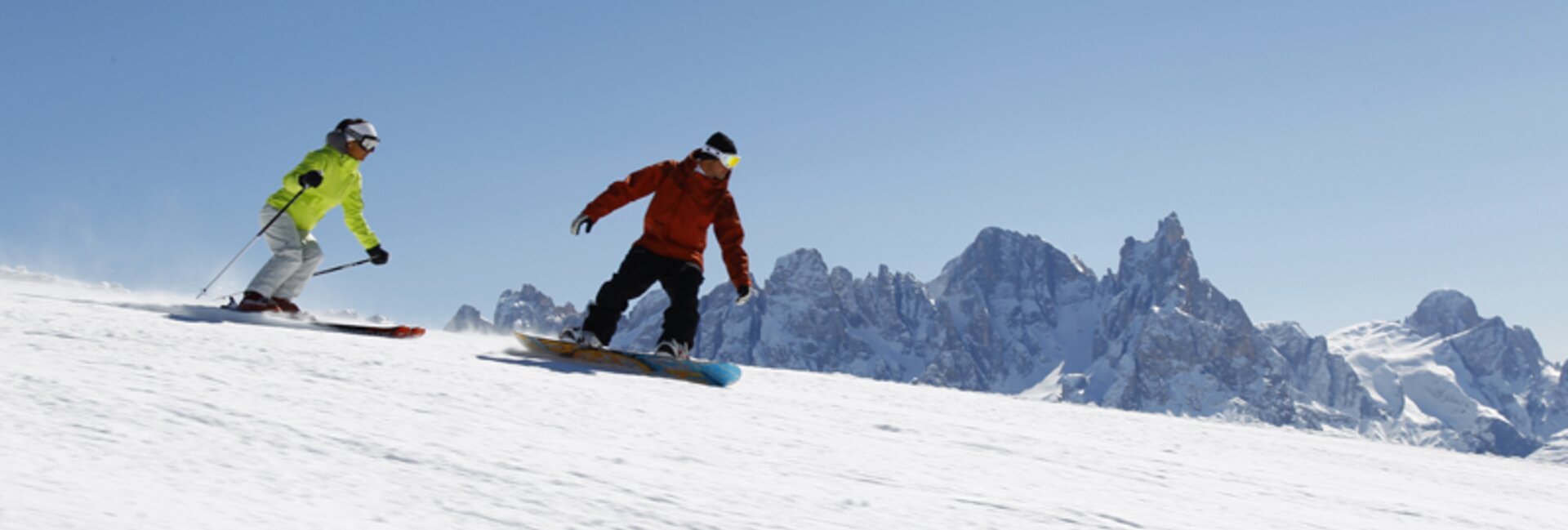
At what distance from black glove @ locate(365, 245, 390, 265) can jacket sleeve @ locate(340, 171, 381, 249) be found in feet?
0.11

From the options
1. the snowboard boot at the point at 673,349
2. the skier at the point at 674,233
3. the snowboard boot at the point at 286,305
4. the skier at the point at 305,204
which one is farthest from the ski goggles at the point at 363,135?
the snowboard boot at the point at 673,349

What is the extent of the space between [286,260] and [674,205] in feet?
12.1

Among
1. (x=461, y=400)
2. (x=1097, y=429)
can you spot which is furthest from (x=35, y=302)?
(x=1097, y=429)

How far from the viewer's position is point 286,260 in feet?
32.6

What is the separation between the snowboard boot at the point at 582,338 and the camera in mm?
8328

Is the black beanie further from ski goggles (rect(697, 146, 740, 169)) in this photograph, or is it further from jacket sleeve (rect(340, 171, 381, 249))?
jacket sleeve (rect(340, 171, 381, 249))

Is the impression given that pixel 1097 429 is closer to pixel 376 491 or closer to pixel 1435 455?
pixel 1435 455

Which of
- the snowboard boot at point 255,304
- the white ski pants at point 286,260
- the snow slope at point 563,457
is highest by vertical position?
the white ski pants at point 286,260

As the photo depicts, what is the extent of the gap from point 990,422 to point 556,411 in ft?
9.30

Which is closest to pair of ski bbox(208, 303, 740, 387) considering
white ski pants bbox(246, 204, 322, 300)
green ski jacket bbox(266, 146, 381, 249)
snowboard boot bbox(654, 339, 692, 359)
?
snowboard boot bbox(654, 339, 692, 359)

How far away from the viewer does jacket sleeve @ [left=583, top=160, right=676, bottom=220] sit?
8898 millimetres

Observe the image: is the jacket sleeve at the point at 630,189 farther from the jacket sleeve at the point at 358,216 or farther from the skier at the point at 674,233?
the jacket sleeve at the point at 358,216

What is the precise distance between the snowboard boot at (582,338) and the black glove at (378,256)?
10.3 ft

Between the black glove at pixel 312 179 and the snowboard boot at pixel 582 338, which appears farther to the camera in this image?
the black glove at pixel 312 179
